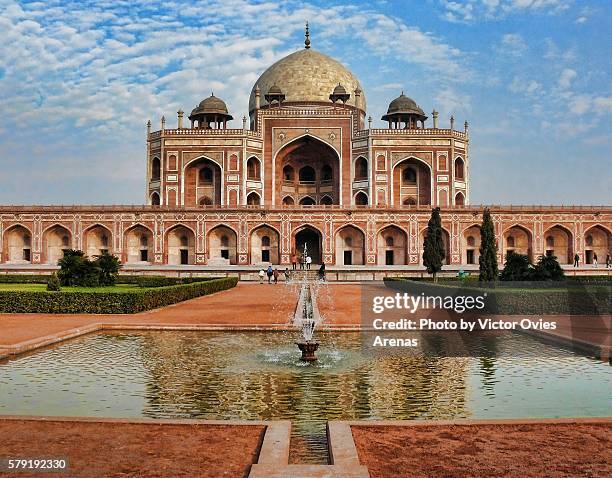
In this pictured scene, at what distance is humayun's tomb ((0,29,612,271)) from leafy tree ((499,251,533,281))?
1315cm

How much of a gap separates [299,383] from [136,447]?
8.19ft

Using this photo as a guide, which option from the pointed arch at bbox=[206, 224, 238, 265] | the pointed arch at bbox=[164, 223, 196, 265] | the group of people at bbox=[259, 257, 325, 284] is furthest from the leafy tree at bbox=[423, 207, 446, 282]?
the pointed arch at bbox=[164, 223, 196, 265]

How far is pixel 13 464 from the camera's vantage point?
12.3ft

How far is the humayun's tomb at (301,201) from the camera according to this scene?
3166cm

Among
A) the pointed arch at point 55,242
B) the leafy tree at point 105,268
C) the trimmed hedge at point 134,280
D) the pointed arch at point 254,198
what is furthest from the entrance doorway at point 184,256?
the leafy tree at point 105,268

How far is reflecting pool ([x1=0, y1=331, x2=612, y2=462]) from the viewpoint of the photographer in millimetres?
5277

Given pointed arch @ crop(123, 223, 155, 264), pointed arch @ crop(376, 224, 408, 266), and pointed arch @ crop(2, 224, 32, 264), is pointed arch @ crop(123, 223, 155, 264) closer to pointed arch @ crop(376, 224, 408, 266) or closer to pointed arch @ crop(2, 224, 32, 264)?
pointed arch @ crop(2, 224, 32, 264)

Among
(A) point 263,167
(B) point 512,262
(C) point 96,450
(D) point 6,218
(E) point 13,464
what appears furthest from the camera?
(A) point 263,167

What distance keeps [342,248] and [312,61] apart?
15.9 metres

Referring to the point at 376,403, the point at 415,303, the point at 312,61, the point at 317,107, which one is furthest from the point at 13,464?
the point at 312,61

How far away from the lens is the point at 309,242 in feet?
111

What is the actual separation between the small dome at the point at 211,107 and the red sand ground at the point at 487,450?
1397 inches

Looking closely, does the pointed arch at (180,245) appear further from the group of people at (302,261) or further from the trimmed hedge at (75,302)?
the trimmed hedge at (75,302)

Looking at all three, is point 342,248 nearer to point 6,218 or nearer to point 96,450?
point 6,218
